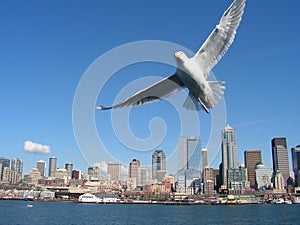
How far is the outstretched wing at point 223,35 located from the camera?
11.7m

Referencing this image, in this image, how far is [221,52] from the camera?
1198 centimetres

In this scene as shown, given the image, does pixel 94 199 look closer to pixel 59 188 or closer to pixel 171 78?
pixel 59 188

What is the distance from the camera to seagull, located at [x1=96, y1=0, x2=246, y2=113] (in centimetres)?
1176

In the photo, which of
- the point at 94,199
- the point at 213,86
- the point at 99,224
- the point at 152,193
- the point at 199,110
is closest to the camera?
the point at 199,110

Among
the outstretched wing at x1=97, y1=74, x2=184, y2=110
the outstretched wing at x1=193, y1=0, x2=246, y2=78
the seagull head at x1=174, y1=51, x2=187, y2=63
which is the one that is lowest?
the outstretched wing at x1=97, y1=74, x2=184, y2=110

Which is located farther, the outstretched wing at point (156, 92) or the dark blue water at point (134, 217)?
the dark blue water at point (134, 217)

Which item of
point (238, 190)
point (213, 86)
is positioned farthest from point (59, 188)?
point (213, 86)

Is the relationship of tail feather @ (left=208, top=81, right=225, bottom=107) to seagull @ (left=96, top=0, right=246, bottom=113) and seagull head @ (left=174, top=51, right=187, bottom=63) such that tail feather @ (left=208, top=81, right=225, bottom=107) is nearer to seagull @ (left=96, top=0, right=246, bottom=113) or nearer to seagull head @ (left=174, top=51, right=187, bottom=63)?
seagull @ (left=96, top=0, right=246, bottom=113)

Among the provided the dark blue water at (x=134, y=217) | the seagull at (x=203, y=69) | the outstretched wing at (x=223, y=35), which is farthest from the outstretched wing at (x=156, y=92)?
the dark blue water at (x=134, y=217)

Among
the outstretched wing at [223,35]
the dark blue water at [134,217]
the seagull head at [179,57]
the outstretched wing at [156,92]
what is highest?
the outstretched wing at [223,35]

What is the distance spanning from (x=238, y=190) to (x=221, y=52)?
195920mm

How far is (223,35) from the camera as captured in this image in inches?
464

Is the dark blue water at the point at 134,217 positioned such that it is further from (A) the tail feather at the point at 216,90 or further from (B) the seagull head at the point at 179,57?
(B) the seagull head at the point at 179,57

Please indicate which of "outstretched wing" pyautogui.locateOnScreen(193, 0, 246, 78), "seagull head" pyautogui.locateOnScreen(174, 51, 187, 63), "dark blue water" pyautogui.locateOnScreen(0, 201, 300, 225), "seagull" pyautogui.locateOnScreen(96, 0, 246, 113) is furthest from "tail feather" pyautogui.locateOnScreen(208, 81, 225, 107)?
"dark blue water" pyautogui.locateOnScreen(0, 201, 300, 225)
